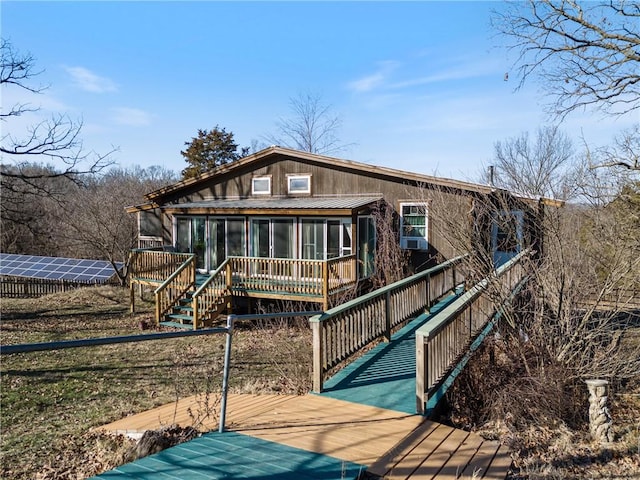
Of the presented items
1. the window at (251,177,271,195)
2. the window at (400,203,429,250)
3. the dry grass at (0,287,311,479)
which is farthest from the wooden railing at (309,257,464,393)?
the window at (251,177,271,195)

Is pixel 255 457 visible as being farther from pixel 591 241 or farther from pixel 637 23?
pixel 637 23

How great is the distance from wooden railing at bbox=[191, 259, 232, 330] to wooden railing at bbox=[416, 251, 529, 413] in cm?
904

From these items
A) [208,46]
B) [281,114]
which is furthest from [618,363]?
[281,114]

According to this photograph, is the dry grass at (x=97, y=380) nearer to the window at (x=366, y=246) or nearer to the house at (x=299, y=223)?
the house at (x=299, y=223)

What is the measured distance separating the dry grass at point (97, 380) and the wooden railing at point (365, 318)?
0.87m

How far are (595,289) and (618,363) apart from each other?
1235 mm

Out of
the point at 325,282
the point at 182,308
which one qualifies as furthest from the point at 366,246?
the point at 182,308

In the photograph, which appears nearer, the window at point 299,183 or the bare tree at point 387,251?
the bare tree at point 387,251

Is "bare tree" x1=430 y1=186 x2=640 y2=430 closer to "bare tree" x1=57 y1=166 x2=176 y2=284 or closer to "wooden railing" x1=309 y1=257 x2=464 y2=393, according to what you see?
"wooden railing" x1=309 y1=257 x2=464 y2=393

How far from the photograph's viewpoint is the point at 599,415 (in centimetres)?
672

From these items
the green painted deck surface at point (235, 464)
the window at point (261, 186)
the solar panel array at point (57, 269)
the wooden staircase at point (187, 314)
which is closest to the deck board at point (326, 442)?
the green painted deck surface at point (235, 464)

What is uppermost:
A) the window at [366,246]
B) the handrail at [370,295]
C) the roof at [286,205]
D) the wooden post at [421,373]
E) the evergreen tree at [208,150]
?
the evergreen tree at [208,150]

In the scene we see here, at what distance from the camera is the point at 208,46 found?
47.2 ft

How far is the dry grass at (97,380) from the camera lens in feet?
19.0
